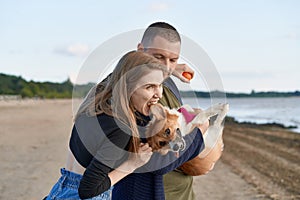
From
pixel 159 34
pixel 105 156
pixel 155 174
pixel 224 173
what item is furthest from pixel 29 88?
pixel 105 156

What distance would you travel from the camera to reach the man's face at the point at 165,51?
7.97 ft

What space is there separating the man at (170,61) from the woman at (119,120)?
0.25 m

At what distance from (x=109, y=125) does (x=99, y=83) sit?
0.77 ft

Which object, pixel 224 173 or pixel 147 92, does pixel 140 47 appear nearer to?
pixel 147 92

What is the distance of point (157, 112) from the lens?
2.05 m

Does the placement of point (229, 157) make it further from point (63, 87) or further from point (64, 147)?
point (63, 87)

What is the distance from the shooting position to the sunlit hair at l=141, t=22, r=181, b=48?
8.01 feet

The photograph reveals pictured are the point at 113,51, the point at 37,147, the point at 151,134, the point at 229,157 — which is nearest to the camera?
the point at 151,134

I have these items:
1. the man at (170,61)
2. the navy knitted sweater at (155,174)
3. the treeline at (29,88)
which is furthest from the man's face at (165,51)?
A: the treeline at (29,88)

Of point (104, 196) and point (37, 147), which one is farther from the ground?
point (104, 196)

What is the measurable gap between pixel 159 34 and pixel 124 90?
54 cm

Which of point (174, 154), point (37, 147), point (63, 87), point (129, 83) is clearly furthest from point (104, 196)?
point (63, 87)

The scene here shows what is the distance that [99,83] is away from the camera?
2.22 metres

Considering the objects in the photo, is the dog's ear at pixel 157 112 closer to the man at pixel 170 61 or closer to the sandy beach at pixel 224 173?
the man at pixel 170 61
